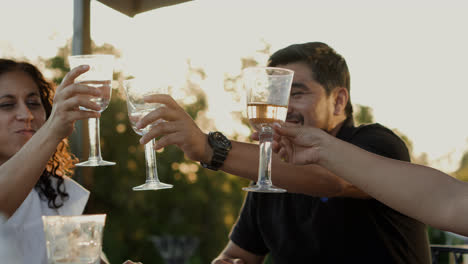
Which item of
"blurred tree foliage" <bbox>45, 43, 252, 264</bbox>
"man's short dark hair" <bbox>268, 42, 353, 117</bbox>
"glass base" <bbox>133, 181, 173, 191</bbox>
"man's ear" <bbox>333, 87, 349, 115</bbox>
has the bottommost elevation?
"blurred tree foliage" <bbox>45, 43, 252, 264</bbox>

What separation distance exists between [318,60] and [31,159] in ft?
5.49

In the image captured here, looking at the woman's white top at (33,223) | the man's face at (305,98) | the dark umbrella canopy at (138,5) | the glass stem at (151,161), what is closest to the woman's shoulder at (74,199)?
the woman's white top at (33,223)

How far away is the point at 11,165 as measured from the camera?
1.79 metres

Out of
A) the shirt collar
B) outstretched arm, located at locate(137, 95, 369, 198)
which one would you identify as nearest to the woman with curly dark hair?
outstretched arm, located at locate(137, 95, 369, 198)

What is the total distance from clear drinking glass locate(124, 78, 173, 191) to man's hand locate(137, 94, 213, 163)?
0.08ft

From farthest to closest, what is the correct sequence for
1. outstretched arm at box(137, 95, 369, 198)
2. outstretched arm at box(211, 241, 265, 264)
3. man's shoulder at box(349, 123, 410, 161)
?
outstretched arm at box(211, 241, 265, 264) → man's shoulder at box(349, 123, 410, 161) → outstretched arm at box(137, 95, 369, 198)

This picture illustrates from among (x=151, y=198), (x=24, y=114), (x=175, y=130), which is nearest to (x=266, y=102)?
(x=175, y=130)

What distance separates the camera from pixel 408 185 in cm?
158

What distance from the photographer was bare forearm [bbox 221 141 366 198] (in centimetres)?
205

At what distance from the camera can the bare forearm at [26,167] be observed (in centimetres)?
175

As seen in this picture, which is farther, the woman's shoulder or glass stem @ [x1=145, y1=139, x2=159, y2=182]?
the woman's shoulder

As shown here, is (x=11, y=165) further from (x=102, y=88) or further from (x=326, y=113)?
(x=326, y=113)

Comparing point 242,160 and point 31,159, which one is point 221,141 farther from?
point 31,159

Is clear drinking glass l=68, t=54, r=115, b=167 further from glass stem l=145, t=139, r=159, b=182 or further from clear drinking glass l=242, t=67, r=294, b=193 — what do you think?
clear drinking glass l=242, t=67, r=294, b=193
